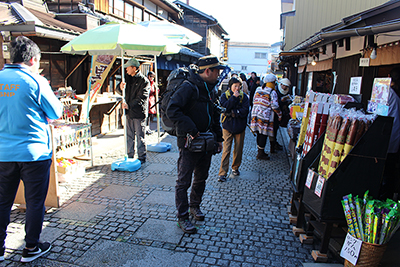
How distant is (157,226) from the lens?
3.68 meters

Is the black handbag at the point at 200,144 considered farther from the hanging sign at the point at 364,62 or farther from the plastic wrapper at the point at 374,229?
the hanging sign at the point at 364,62

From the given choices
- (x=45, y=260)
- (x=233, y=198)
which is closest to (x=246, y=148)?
(x=233, y=198)

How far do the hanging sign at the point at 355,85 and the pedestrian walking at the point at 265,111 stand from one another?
1668 mm

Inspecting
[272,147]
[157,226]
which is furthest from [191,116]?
[272,147]

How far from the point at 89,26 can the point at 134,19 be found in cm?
429

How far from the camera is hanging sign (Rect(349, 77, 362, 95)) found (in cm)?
543

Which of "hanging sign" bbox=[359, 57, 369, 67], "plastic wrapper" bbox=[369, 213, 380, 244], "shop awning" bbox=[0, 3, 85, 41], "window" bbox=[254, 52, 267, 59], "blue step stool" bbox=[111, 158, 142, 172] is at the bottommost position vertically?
"blue step stool" bbox=[111, 158, 142, 172]

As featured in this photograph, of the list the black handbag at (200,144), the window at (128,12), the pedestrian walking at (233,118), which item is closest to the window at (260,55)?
the window at (128,12)

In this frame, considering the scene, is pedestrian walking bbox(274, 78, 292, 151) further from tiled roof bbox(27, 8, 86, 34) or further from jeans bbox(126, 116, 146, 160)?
tiled roof bbox(27, 8, 86, 34)

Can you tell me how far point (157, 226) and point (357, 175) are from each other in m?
2.39

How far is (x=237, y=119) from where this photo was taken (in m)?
5.43

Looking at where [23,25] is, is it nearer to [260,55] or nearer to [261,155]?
[261,155]

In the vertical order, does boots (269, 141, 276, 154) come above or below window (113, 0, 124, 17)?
below

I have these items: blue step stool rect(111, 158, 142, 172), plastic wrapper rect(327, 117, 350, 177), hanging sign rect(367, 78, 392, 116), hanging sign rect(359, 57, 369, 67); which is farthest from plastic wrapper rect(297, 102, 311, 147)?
blue step stool rect(111, 158, 142, 172)
